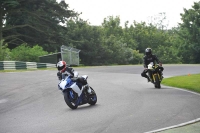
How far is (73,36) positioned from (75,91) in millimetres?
49011

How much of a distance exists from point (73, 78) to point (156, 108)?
272cm

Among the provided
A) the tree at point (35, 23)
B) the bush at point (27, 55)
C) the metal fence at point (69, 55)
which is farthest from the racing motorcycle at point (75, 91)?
the tree at point (35, 23)

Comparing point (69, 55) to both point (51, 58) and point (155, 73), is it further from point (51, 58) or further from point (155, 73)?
point (155, 73)

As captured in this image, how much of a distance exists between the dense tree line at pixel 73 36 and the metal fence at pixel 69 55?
3651 mm

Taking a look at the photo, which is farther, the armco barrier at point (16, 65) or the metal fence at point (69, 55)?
the metal fence at point (69, 55)

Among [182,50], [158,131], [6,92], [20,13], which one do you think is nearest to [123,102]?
[158,131]

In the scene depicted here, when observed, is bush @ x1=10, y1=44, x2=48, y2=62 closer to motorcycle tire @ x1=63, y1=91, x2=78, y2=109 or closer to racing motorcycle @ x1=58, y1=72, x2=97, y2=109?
racing motorcycle @ x1=58, y1=72, x2=97, y2=109

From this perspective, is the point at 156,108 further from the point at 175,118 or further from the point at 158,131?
the point at 158,131

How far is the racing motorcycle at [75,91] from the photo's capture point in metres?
12.5

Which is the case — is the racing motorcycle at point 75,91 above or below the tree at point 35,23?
below

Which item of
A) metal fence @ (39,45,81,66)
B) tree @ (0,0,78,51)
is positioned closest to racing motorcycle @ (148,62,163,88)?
metal fence @ (39,45,81,66)

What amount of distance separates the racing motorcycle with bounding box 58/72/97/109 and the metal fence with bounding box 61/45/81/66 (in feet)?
82.9

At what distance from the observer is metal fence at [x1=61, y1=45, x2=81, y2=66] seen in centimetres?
3850

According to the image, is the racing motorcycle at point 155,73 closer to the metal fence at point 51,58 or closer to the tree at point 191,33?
the metal fence at point 51,58
